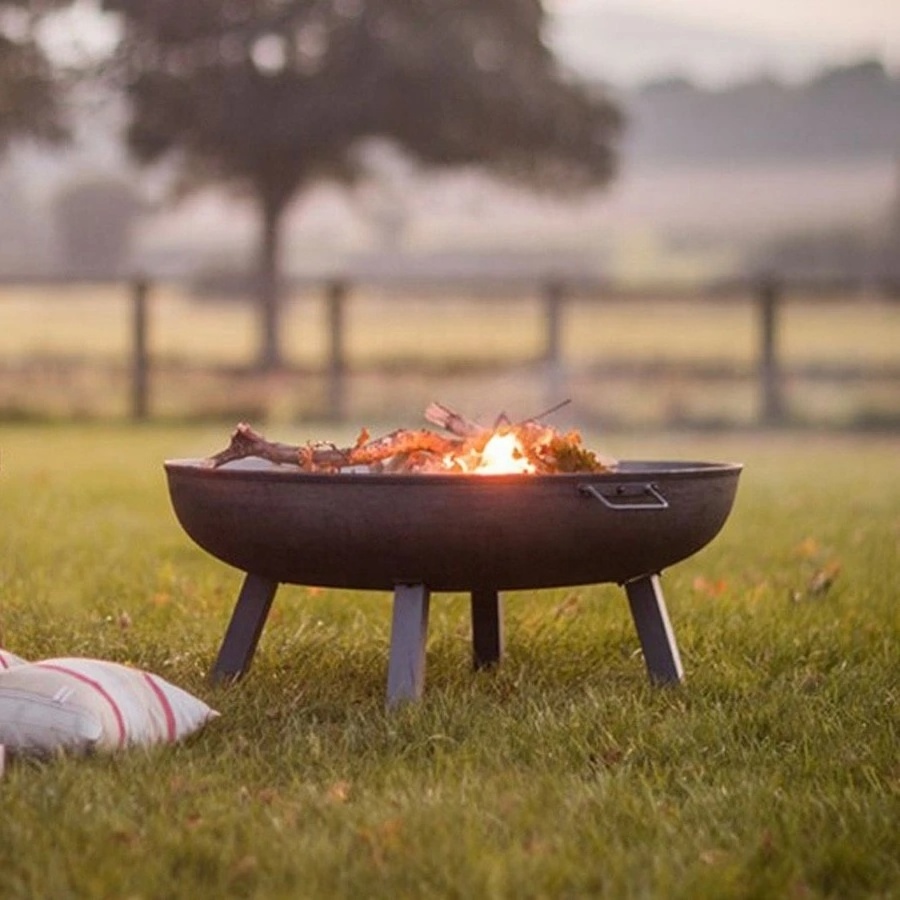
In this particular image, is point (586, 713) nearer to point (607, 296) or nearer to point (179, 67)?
point (607, 296)

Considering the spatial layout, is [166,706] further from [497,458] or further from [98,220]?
[98,220]

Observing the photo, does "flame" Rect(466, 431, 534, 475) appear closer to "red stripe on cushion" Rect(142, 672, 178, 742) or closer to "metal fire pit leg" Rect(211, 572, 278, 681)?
"metal fire pit leg" Rect(211, 572, 278, 681)

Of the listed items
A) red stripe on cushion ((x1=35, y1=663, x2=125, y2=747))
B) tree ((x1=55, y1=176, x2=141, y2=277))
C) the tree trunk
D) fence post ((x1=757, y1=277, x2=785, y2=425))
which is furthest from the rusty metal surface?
tree ((x1=55, y1=176, x2=141, y2=277))

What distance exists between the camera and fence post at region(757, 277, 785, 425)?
57.0 ft

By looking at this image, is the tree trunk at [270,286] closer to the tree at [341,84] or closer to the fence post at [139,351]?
the tree at [341,84]

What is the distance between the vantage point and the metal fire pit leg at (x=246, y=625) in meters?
5.16

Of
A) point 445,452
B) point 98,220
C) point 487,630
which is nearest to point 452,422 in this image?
point 445,452

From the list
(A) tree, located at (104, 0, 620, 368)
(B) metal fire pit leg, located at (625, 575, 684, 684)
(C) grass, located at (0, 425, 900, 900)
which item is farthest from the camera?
(A) tree, located at (104, 0, 620, 368)

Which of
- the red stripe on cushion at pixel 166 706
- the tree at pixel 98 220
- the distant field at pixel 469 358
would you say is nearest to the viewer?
the red stripe on cushion at pixel 166 706

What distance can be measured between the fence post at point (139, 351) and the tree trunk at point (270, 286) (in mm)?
1256

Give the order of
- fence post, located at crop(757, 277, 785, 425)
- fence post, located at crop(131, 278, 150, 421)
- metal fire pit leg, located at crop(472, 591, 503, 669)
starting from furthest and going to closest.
Answer: fence post, located at crop(131, 278, 150, 421) → fence post, located at crop(757, 277, 785, 425) → metal fire pit leg, located at crop(472, 591, 503, 669)

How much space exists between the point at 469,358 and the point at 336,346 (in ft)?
5.35

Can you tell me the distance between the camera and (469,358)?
19.2 m

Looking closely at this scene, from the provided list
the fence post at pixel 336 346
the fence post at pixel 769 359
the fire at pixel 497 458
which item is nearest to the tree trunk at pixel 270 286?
the fence post at pixel 336 346
